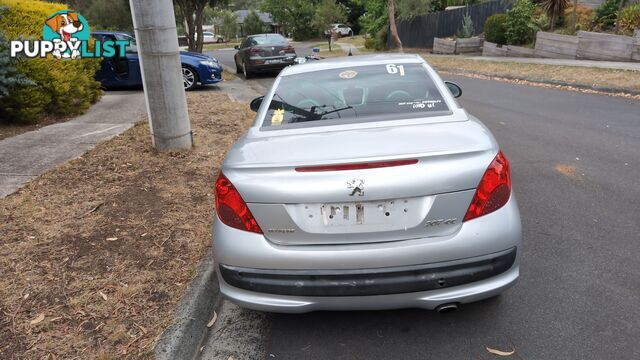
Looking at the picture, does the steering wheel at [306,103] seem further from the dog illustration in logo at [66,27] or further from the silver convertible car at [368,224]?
the dog illustration in logo at [66,27]

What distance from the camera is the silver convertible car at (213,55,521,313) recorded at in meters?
2.33

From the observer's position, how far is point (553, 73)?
43.7 ft

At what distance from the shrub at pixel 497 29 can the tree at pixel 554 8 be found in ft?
5.47

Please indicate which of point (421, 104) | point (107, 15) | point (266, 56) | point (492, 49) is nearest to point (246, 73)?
point (266, 56)

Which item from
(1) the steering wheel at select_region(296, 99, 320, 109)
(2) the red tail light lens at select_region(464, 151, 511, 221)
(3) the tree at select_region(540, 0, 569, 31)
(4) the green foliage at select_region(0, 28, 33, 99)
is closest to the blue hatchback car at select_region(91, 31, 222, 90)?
(4) the green foliage at select_region(0, 28, 33, 99)

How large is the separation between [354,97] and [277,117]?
1.88ft

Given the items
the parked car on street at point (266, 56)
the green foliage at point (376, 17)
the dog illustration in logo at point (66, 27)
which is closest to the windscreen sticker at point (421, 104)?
the dog illustration in logo at point (66, 27)

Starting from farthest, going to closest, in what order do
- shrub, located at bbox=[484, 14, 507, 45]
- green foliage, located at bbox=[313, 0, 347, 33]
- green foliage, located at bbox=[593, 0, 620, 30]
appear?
green foliage, located at bbox=[313, 0, 347, 33]
shrub, located at bbox=[484, 14, 507, 45]
green foliage, located at bbox=[593, 0, 620, 30]

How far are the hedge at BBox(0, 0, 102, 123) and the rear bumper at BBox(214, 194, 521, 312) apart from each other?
6.17m

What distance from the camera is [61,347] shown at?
265 cm

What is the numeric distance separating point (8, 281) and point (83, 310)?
2.35ft

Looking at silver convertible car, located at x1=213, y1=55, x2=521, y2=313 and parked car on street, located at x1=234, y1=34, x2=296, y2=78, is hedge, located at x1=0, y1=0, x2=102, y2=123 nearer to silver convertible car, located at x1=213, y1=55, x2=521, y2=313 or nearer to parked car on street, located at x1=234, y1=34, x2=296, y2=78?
silver convertible car, located at x1=213, y1=55, x2=521, y2=313

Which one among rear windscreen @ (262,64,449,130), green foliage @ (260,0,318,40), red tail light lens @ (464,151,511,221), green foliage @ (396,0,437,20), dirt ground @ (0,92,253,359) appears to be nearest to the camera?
red tail light lens @ (464,151,511,221)

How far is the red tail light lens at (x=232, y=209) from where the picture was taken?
2461 mm
